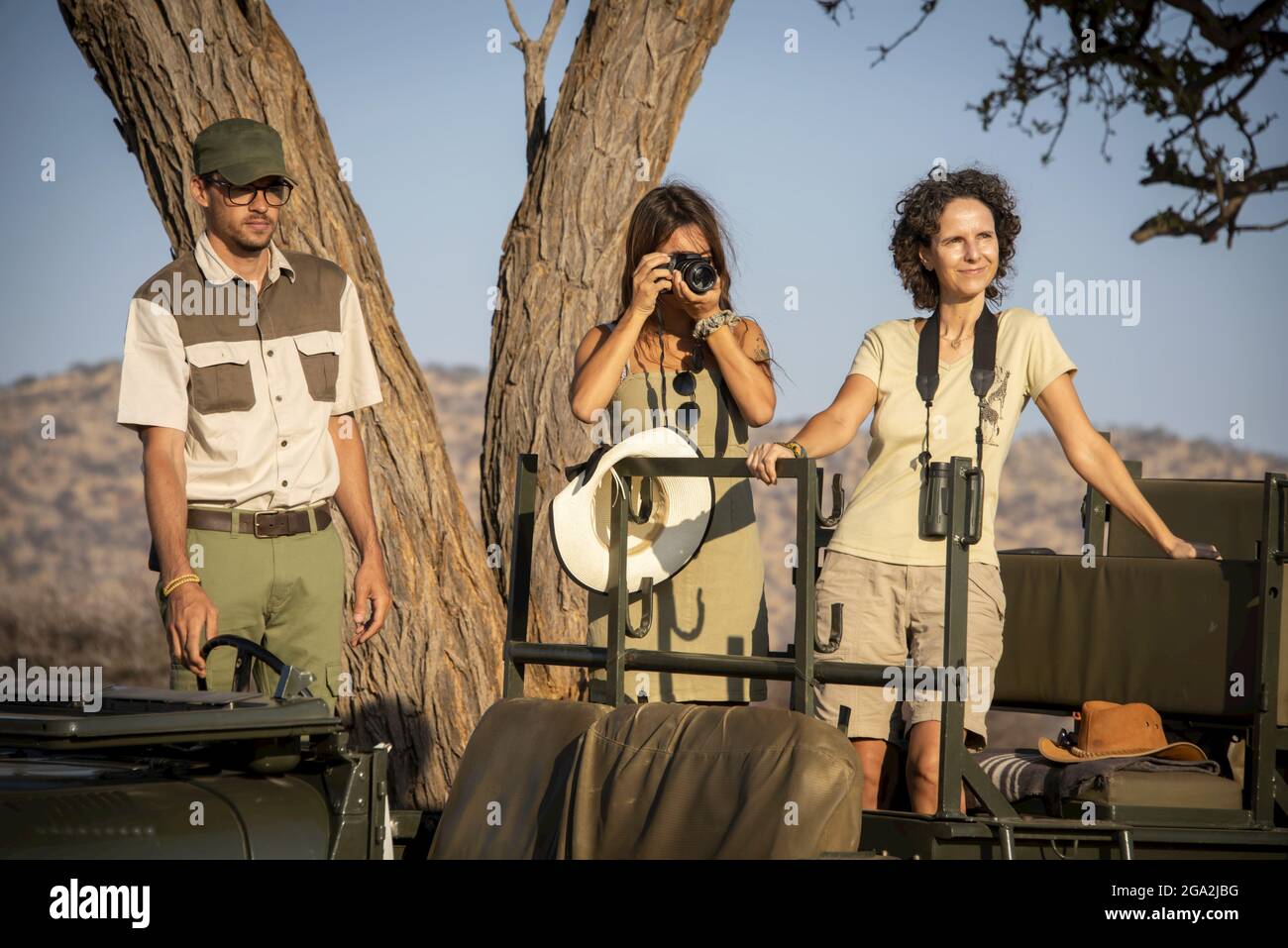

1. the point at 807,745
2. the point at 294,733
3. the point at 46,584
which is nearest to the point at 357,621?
the point at 294,733

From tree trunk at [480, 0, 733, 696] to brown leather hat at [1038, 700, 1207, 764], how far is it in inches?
124

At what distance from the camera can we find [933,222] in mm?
4258

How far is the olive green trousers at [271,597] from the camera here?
420 cm

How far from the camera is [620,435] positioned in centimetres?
435

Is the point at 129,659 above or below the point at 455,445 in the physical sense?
below

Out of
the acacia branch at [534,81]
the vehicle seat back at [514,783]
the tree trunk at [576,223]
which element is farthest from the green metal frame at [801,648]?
the acacia branch at [534,81]

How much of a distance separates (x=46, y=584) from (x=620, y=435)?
18280mm

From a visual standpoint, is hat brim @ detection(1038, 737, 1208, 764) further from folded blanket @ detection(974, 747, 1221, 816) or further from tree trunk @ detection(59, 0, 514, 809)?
tree trunk @ detection(59, 0, 514, 809)

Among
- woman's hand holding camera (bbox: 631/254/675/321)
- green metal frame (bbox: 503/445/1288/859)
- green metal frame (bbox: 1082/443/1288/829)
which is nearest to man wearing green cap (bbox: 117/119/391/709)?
green metal frame (bbox: 503/445/1288/859)

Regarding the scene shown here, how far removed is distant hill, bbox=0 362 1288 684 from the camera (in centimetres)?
1590

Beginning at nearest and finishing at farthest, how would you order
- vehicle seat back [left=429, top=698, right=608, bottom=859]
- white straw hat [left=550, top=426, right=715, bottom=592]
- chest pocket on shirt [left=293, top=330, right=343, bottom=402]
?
vehicle seat back [left=429, top=698, right=608, bottom=859], white straw hat [left=550, top=426, right=715, bottom=592], chest pocket on shirt [left=293, top=330, right=343, bottom=402]

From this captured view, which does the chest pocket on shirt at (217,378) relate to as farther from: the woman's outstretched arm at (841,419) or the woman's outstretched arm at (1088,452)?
the woman's outstretched arm at (1088,452)

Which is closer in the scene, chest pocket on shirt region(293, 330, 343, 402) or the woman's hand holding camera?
A: the woman's hand holding camera

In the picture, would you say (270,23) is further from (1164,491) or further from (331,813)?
(331,813)
